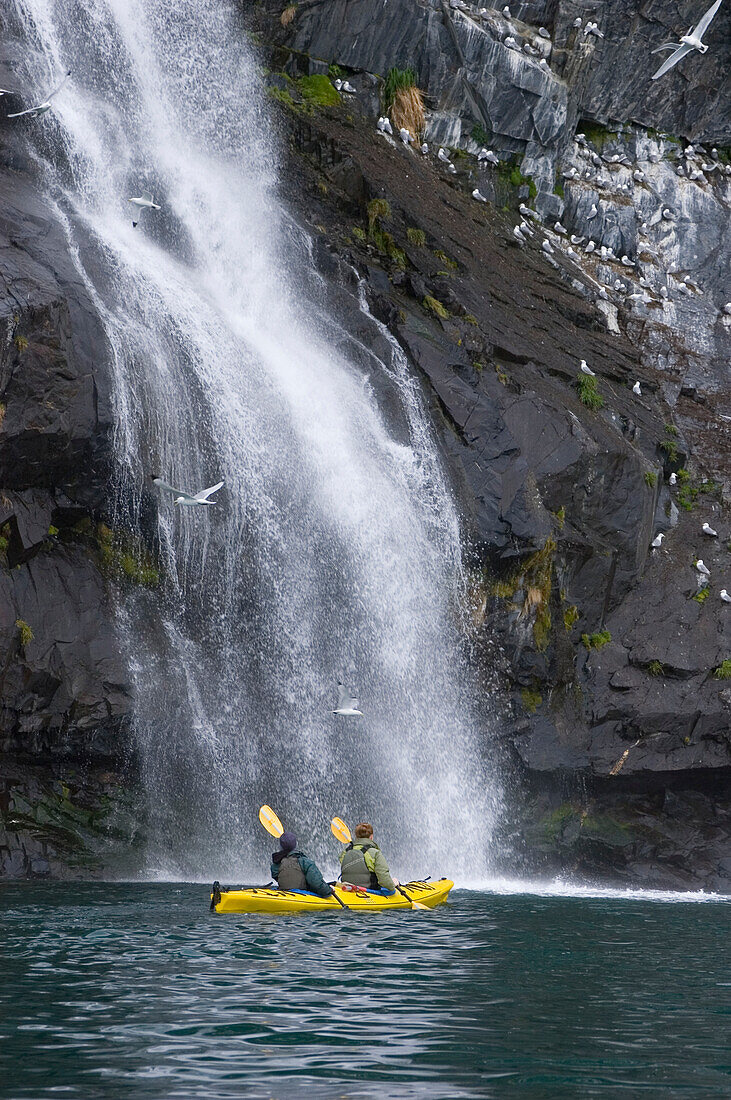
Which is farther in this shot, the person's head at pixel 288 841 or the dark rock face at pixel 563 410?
the dark rock face at pixel 563 410

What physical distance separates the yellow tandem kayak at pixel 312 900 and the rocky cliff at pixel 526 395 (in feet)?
17.8

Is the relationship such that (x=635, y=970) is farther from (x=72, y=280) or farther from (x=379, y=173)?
(x=379, y=173)

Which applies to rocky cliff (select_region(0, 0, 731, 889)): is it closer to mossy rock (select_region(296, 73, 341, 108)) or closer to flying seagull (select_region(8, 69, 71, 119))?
mossy rock (select_region(296, 73, 341, 108))

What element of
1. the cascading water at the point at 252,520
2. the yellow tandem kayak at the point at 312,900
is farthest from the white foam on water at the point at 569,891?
the yellow tandem kayak at the point at 312,900

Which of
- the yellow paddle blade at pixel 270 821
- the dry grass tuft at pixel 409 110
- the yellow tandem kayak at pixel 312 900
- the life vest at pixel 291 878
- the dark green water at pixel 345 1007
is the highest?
the dry grass tuft at pixel 409 110

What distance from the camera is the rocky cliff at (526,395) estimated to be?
1950 centimetres

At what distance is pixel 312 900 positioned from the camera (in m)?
15.0

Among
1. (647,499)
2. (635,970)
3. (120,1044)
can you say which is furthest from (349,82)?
(120,1044)

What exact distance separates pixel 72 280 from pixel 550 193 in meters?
19.9

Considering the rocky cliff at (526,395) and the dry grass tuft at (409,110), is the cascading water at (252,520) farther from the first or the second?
the dry grass tuft at (409,110)

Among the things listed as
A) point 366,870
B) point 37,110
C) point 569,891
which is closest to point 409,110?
point 37,110

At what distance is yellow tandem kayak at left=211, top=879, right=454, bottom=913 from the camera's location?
14266 millimetres

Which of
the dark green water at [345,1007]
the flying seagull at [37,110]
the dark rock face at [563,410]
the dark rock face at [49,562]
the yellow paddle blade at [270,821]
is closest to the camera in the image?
the dark green water at [345,1007]

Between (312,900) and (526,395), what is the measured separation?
1501 centimetres
